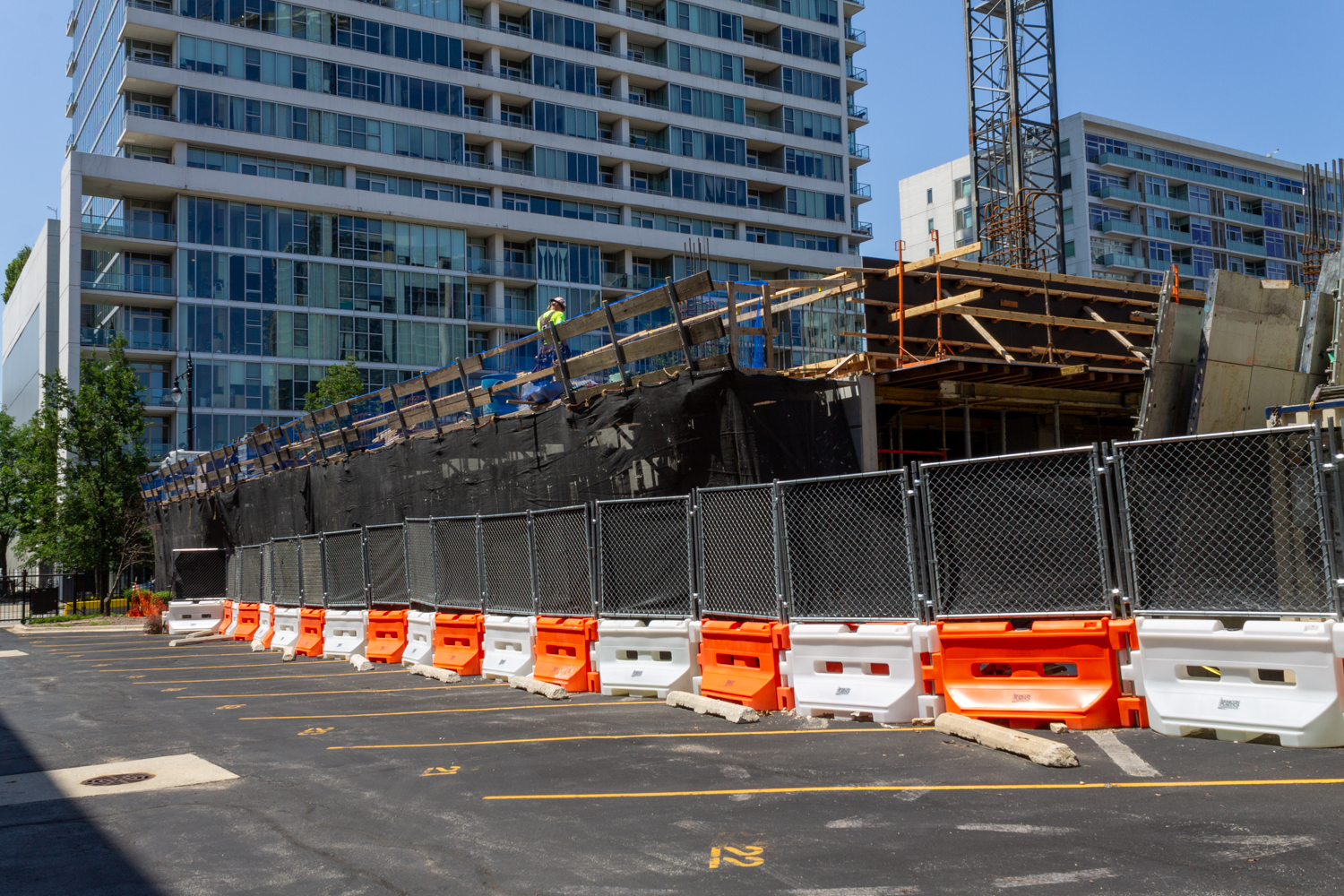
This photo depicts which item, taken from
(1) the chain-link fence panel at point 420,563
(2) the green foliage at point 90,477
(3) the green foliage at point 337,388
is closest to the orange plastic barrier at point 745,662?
(1) the chain-link fence panel at point 420,563

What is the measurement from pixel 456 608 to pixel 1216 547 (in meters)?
10.1

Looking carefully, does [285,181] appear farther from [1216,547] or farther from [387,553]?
[1216,547]

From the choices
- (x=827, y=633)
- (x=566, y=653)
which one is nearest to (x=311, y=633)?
(x=566, y=653)

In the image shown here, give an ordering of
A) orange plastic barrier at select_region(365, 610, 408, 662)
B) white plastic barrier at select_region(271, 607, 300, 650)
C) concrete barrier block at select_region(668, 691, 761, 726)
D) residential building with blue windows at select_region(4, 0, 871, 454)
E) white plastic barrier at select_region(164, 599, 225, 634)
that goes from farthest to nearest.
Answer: residential building with blue windows at select_region(4, 0, 871, 454) < white plastic barrier at select_region(164, 599, 225, 634) < white plastic barrier at select_region(271, 607, 300, 650) < orange plastic barrier at select_region(365, 610, 408, 662) < concrete barrier block at select_region(668, 691, 761, 726)

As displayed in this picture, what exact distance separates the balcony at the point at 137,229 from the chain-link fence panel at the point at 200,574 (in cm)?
3582

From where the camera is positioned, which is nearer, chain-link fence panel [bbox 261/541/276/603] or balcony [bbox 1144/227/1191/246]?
chain-link fence panel [bbox 261/541/276/603]

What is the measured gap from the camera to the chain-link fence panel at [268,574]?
21.5 metres

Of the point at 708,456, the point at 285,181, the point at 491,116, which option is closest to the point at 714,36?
the point at 491,116

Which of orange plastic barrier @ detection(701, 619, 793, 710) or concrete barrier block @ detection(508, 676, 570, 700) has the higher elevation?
orange plastic barrier @ detection(701, 619, 793, 710)

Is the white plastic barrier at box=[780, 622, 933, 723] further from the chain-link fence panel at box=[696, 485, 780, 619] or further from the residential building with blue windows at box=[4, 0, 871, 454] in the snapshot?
the residential building with blue windows at box=[4, 0, 871, 454]

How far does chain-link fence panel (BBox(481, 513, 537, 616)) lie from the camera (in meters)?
13.1

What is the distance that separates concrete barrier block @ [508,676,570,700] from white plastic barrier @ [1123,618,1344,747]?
597 centimetres

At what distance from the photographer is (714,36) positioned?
75.8m

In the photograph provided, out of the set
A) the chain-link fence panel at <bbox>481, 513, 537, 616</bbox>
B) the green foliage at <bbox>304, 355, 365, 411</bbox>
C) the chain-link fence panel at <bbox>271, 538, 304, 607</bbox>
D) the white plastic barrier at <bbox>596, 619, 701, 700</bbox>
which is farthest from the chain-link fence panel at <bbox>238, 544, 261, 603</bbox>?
the green foliage at <bbox>304, 355, 365, 411</bbox>
